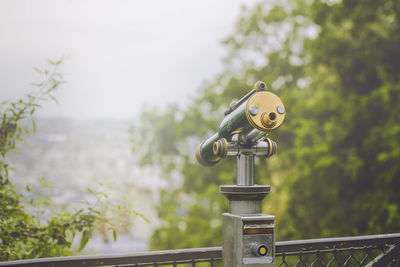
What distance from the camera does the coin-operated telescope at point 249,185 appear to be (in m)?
1.49

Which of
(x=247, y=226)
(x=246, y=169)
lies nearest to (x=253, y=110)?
(x=246, y=169)

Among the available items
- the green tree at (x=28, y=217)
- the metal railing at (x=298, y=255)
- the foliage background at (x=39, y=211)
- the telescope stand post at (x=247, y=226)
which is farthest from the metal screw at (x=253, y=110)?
the green tree at (x=28, y=217)

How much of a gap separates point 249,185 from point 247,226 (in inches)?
7.4

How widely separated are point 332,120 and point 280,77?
385 cm

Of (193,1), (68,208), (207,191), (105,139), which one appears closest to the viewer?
(68,208)

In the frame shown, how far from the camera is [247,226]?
1533 mm

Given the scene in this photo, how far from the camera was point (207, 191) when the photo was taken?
12.4m

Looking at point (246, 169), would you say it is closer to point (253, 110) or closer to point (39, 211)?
point (253, 110)

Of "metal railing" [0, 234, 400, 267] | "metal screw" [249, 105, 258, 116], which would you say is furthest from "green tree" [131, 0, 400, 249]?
"metal screw" [249, 105, 258, 116]

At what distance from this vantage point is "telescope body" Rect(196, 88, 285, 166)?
1464mm

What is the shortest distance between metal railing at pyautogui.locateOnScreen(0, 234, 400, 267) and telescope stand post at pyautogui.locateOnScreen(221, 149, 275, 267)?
0.16m

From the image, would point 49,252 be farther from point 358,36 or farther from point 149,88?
point 149,88

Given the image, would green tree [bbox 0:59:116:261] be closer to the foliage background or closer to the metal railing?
the foliage background

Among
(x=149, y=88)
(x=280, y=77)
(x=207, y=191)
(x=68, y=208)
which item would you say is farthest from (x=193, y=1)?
(x=68, y=208)
